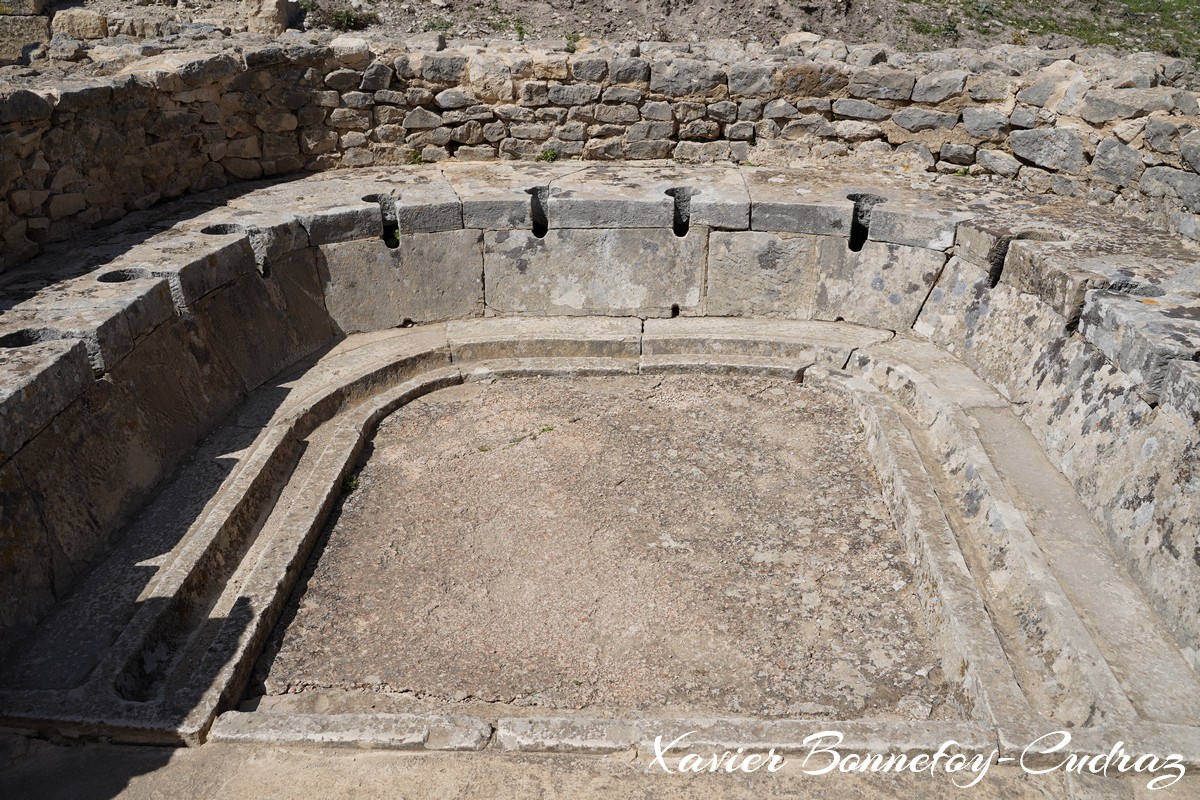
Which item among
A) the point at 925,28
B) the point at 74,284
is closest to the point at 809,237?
the point at 74,284

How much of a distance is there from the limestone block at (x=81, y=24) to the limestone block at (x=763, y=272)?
25.9ft

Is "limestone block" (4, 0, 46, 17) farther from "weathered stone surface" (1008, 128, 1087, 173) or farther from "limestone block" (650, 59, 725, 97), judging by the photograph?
"weathered stone surface" (1008, 128, 1087, 173)

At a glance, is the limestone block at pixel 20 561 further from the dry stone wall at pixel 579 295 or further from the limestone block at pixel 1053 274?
the limestone block at pixel 1053 274

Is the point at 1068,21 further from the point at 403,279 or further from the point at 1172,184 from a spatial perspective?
the point at 403,279

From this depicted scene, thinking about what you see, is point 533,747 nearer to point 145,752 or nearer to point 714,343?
point 145,752

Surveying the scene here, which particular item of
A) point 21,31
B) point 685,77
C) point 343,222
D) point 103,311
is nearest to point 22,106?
point 103,311

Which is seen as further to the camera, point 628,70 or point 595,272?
point 628,70

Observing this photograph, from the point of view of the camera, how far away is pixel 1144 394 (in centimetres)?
471

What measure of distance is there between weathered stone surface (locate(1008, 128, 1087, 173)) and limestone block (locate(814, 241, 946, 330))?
158 cm

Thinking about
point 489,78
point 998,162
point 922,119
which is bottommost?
point 998,162

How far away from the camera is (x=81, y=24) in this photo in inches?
410

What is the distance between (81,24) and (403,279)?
631 centimetres

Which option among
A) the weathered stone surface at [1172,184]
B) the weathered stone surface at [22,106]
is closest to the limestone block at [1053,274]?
the weathered stone surface at [1172,184]

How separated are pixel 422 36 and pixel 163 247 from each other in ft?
13.3
